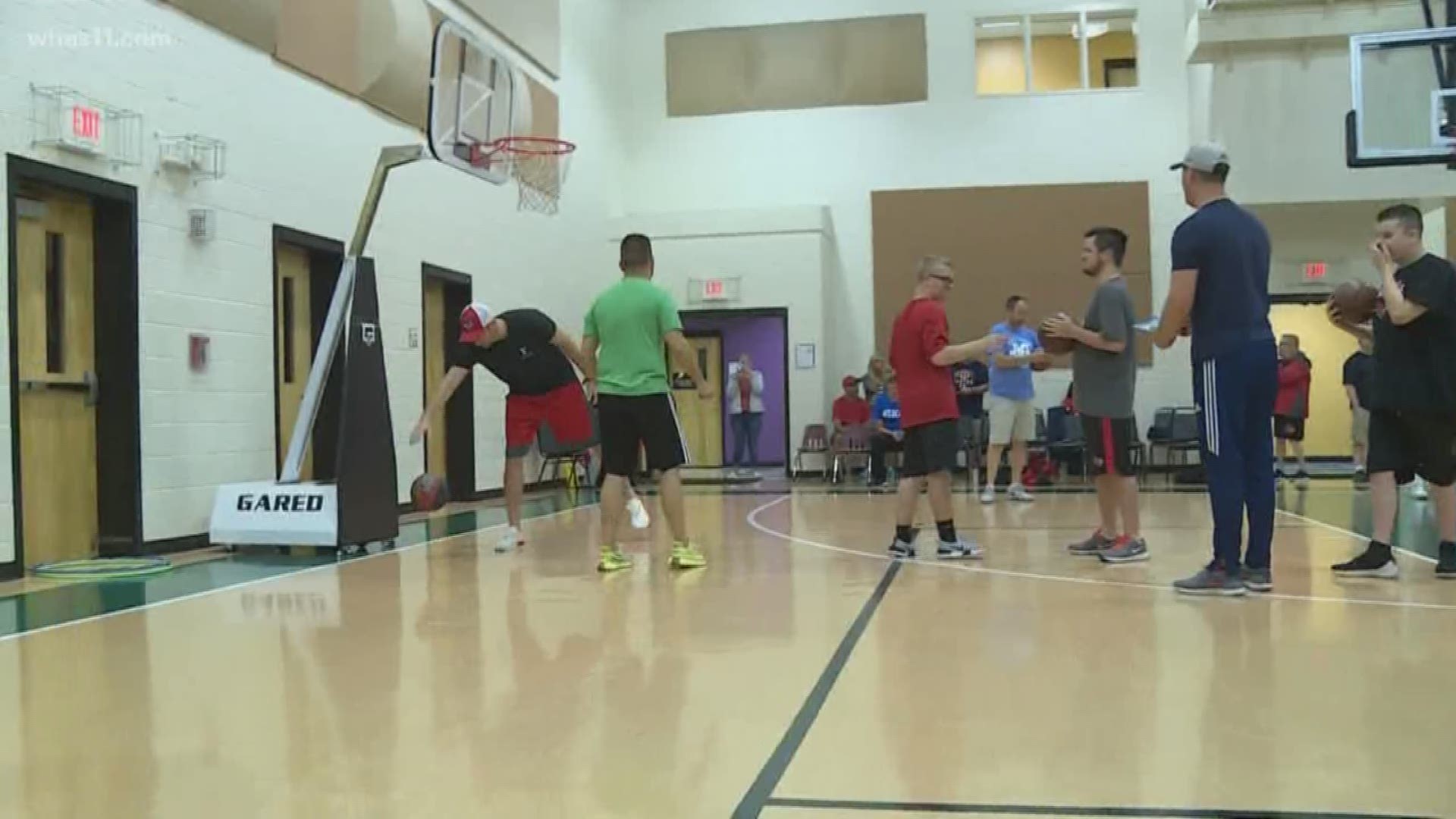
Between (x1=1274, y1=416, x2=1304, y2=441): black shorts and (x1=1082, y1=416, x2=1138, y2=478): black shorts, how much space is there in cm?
724

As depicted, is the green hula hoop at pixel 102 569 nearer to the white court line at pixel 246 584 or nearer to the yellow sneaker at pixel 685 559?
the white court line at pixel 246 584

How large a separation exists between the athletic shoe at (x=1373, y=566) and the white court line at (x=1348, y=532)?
0.55m

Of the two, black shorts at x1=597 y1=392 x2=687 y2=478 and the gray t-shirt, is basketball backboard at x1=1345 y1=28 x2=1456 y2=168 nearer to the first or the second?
the gray t-shirt

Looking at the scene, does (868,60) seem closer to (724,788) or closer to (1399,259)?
(1399,259)

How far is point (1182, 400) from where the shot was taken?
48.6 feet

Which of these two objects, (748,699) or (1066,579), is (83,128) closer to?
(748,699)

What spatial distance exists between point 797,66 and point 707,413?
5012mm

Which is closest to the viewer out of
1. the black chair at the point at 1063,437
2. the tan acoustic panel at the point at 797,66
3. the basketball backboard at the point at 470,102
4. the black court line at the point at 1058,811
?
the black court line at the point at 1058,811

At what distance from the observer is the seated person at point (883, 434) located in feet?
42.2

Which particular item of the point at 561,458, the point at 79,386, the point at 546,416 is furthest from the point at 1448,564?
the point at 561,458

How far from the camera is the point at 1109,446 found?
5.77 metres

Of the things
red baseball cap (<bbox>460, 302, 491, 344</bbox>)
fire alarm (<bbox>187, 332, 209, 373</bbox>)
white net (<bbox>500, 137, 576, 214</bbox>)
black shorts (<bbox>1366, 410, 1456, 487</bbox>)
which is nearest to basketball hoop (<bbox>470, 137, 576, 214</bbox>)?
white net (<bbox>500, 137, 576, 214</bbox>)

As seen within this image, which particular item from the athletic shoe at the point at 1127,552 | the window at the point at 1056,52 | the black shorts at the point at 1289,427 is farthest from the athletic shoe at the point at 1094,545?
the window at the point at 1056,52

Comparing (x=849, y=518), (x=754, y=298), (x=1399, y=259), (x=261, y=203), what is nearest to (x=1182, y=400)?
(x=754, y=298)
